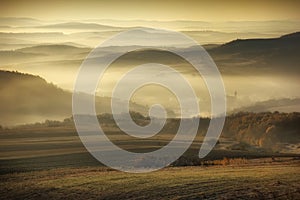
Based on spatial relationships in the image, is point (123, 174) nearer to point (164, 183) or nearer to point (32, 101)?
point (164, 183)

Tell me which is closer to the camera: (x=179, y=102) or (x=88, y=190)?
(x=88, y=190)

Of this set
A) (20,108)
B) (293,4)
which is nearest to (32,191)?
(20,108)

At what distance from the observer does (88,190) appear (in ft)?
26.1

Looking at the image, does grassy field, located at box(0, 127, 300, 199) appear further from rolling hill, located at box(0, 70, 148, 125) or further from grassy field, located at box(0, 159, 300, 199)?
rolling hill, located at box(0, 70, 148, 125)

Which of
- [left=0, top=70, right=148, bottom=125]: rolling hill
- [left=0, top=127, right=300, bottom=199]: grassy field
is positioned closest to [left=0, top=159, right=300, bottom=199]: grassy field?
[left=0, top=127, right=300, bottom=199]: grassy field

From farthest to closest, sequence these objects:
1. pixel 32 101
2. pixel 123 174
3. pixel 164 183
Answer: pixel 32 101, pixel 123 174, pixel 164 183

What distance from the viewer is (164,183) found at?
8016 millimetres

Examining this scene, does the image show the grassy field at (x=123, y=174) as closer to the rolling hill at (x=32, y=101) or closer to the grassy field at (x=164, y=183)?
the grassy field at (x=164, y=183)

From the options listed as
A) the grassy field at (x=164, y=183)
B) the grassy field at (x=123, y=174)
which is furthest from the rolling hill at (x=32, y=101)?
the grassy field at (x=164, y=183)

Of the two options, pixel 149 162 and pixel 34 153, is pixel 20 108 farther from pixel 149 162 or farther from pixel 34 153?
pixel 149 162

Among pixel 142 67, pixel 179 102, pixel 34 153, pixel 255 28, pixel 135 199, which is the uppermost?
pixel 255 28

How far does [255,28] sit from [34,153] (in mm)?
3798

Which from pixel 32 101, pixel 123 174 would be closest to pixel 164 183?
pixel 123 174

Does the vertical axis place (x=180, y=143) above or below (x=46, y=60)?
below
